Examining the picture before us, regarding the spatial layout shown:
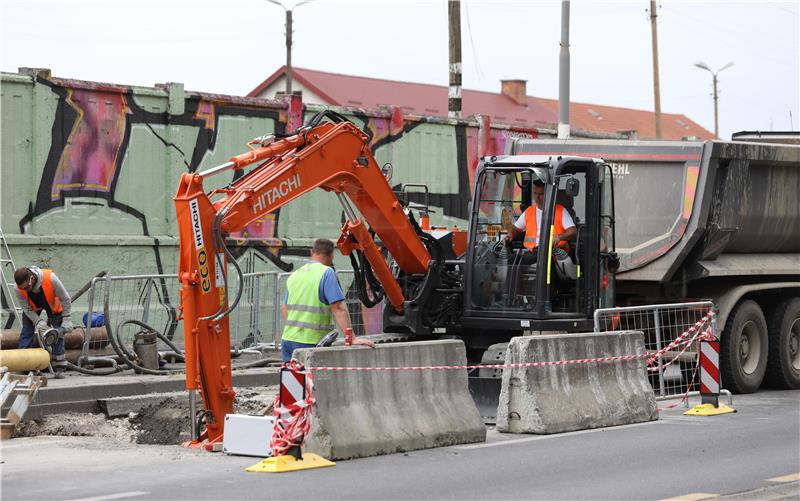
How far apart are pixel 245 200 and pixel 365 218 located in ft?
7.29

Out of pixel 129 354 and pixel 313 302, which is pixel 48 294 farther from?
pixel 313 302

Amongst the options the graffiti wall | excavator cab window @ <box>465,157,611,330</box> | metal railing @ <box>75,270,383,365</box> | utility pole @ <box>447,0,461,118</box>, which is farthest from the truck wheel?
utility pole @ <box>447,0,461,118</box>

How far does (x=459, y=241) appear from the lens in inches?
573

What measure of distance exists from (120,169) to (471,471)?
9739 mm

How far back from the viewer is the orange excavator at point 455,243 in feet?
40.5

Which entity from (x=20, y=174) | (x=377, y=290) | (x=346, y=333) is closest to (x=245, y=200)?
(x=346, y=333)

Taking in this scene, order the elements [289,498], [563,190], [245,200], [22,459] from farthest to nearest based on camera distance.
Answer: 1. [563,190]
2. [245,200]
3. [22,459]
4. [289,498]

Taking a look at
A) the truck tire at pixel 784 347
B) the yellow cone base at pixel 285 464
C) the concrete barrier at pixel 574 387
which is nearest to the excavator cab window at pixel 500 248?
the concrete barrier at pixel 574 387

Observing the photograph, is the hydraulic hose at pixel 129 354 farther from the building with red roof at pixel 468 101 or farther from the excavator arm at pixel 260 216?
the building with red roof at pixel 468 101

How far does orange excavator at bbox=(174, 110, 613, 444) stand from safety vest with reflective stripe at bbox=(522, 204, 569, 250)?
8 cm

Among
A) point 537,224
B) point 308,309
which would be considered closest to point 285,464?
point 308,309

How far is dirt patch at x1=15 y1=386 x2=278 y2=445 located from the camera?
12070 mm

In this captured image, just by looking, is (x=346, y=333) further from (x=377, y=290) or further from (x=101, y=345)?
(x=101, y=345)

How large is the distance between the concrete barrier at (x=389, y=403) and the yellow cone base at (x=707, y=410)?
3.26 metres
